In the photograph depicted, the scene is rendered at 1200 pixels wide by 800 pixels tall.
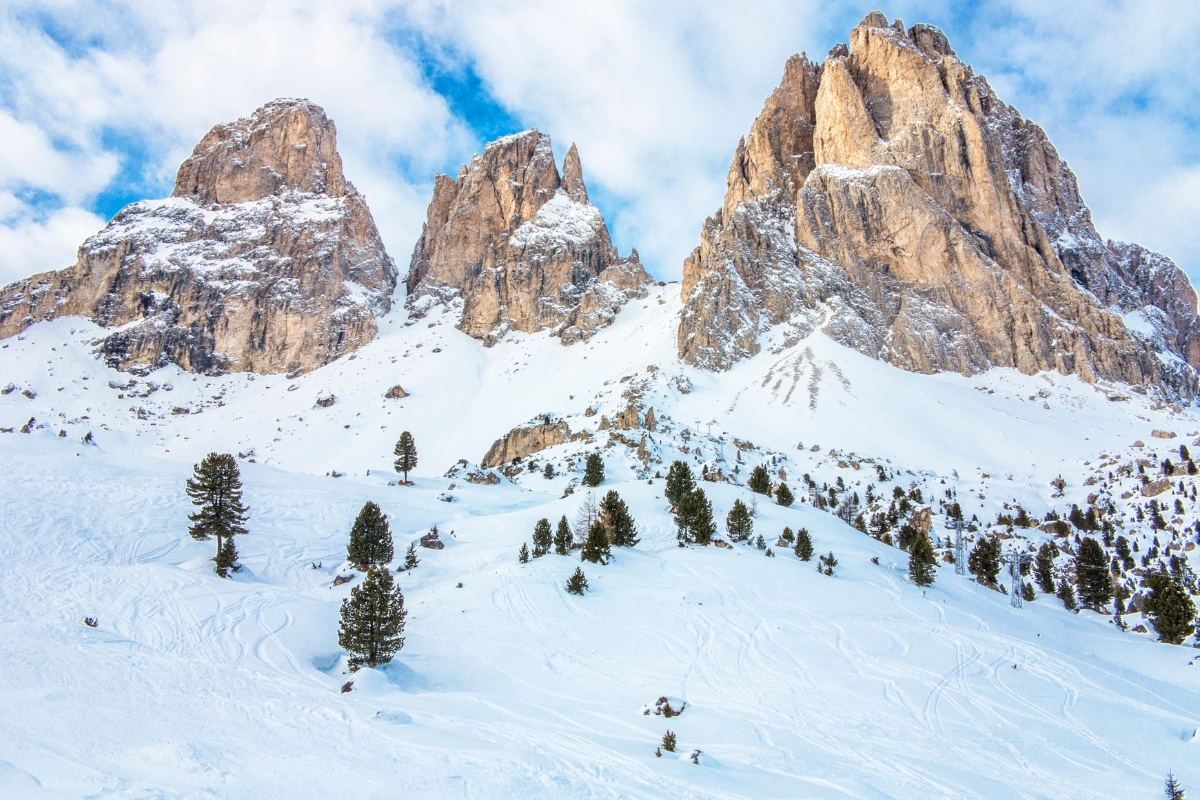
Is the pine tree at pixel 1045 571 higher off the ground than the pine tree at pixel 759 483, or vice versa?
the pine tree at pixel 759 483

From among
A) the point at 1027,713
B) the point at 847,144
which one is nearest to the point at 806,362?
the point at 847,144

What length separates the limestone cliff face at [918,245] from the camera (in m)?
97.6

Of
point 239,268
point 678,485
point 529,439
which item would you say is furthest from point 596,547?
point 239,268

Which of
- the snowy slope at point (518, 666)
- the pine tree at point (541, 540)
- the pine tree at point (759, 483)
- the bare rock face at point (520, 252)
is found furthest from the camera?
the bare rock face at point (520, 252)

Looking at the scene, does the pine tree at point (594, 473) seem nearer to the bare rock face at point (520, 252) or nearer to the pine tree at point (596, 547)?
the pine tree at point (596, 547)

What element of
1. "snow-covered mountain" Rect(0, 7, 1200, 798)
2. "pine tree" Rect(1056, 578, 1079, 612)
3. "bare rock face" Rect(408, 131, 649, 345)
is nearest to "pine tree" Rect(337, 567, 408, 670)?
"snow-covered mountain" Rect(0, 7, 1200, 798)

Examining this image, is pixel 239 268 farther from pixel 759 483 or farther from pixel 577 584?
pixel 577 584

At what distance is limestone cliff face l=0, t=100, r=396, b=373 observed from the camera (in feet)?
385

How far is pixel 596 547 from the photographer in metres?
29.5

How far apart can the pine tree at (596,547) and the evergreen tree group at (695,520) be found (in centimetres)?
694

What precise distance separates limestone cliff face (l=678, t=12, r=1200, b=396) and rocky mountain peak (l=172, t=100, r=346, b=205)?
288 feet

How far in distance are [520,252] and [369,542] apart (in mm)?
108320

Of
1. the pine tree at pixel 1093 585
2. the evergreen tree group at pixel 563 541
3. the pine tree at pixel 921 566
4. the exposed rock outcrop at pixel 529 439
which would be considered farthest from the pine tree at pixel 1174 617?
the exposed rock outcrop at pixel 529 439

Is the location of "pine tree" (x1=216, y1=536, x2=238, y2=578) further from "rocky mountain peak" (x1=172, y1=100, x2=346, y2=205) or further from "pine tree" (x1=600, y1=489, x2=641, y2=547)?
"rocky mountain peak" (x1=172, y1=100, x2=346, y2=205)
